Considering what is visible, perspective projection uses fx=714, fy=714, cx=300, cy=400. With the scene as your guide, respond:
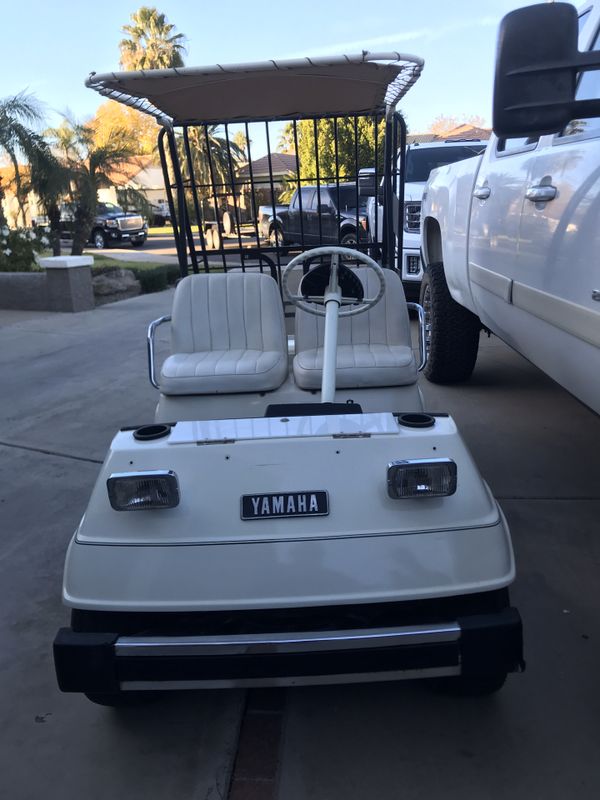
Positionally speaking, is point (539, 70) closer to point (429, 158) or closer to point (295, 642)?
point (295, 642)

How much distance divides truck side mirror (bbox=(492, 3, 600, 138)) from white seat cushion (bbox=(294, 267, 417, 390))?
168cm

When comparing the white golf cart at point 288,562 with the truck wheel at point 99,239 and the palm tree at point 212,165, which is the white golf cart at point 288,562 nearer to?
the palm tree at point 212,165

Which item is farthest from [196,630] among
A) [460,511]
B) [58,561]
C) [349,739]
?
[58,561]

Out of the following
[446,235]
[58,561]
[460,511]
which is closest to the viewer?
[460,511]

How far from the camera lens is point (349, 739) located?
2.19 metres

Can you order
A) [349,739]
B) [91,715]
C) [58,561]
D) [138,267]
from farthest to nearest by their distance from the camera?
1. [138,267]
2. [58,561]
3. [91,715]
4. [349,739]

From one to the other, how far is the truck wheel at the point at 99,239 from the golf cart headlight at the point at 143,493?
25.9 meters

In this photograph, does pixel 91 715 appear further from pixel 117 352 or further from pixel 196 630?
pixel 117 352

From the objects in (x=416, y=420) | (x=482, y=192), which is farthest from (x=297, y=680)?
(x=482, y=192)

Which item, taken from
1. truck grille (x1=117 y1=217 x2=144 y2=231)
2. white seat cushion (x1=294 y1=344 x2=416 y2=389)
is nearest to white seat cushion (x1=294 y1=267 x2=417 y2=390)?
white seat cushion (x1=294 y1=344 x2=416 y2=389)

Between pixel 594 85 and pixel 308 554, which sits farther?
pixel 594 85

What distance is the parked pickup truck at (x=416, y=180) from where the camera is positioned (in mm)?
8023

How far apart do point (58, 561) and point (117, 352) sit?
4.56 m

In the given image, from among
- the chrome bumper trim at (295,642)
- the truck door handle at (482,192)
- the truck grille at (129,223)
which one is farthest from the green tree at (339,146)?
the truck grille at (129,223)
